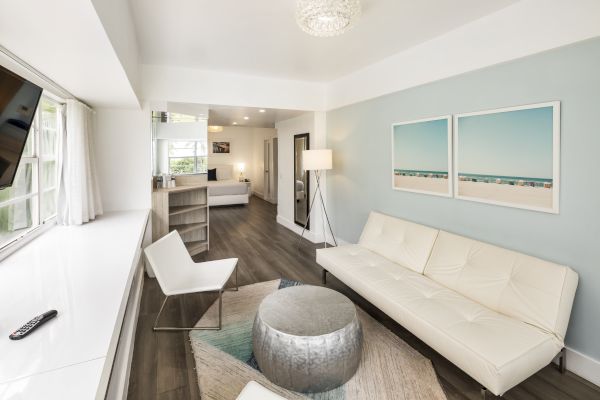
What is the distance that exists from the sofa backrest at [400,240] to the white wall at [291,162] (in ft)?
5.38

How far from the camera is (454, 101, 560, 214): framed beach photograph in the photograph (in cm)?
215

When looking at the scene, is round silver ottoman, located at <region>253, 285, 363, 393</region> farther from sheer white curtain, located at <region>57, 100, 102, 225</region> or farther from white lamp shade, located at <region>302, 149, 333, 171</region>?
white lamp shade, located at <region>302, 149, 333, 171</region>

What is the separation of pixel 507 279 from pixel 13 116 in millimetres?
3185

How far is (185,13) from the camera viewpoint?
2.42 m

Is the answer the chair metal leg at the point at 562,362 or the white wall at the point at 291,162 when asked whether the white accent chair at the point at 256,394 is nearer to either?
the chair metal leg at the point at 562,362

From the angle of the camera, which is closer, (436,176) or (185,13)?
(185,13)

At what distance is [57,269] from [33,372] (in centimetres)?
105

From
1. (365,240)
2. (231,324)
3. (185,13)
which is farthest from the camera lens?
(365,240)

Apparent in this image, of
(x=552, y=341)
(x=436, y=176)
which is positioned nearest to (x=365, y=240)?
(x=436, y=176)

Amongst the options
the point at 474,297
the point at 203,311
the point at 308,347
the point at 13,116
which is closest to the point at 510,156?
the point at 474,297

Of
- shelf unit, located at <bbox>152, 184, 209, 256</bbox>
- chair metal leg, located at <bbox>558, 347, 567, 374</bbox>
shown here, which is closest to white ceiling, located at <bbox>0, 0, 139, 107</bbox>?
shelf unit, located at <bbox>152, 184, 209, 256</bbox>

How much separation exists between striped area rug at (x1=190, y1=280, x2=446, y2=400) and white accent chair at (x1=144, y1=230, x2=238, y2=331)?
0.20 meters

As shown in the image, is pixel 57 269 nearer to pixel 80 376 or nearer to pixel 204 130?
pixel 80 376

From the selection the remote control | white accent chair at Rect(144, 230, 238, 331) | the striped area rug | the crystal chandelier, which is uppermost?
the crystal chandelier
